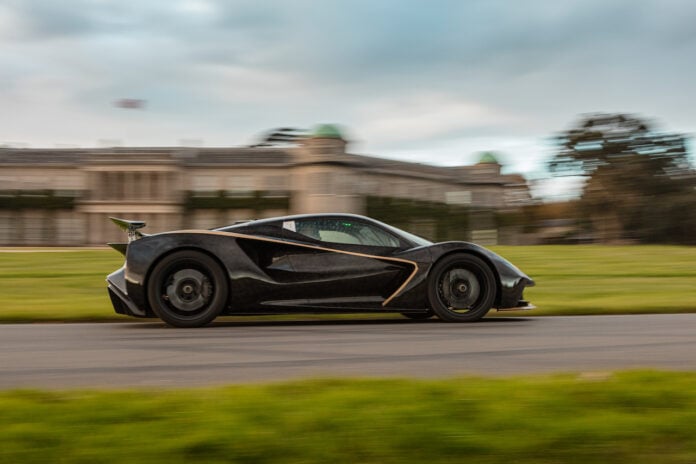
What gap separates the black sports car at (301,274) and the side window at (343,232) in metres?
0.01

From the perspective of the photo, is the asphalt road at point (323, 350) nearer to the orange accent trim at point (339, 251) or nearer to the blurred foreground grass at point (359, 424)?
the orange accent trim at point (339, 251)

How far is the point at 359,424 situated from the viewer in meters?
3.17

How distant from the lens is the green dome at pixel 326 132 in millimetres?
70162

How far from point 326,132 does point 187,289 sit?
208 feet

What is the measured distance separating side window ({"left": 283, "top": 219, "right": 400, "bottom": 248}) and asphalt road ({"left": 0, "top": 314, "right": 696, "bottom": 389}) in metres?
0.80

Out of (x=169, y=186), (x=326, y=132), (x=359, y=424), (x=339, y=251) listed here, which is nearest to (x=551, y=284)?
(x=339, y=251)

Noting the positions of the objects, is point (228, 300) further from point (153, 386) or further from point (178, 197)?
point (178, 197)

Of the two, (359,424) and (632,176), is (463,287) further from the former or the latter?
(632,176)

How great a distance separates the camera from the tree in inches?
1998

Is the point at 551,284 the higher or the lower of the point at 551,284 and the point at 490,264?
the lower

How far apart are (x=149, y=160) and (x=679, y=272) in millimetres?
61060

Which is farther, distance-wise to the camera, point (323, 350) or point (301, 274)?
point (301, 274)

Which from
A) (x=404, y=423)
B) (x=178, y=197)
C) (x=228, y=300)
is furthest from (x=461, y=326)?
(x=178, y=197)

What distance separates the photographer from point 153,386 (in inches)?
169
